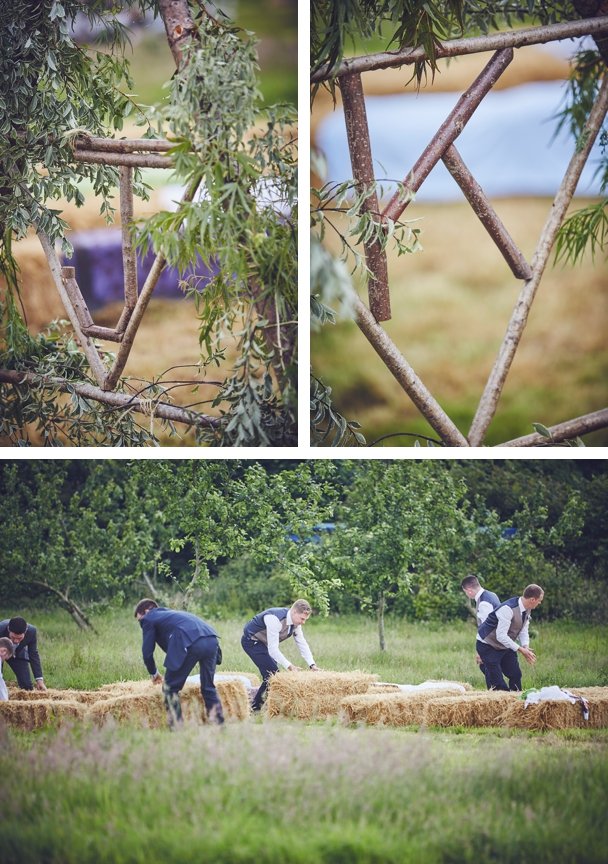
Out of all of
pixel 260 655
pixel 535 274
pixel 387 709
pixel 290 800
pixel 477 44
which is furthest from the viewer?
pixel 260 655

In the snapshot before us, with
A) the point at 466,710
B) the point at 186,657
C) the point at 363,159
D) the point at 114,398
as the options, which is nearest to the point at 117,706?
the point at 186,657

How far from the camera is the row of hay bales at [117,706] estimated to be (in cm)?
543

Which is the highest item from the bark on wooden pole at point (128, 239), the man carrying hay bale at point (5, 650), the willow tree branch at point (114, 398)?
the bark on wooden pole at point (128, 239)

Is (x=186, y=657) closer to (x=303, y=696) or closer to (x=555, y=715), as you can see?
(x=303, y=696)

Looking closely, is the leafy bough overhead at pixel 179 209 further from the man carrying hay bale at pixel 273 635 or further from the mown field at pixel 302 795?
the mown field at pixel 302 795

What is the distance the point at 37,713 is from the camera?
18.2ft

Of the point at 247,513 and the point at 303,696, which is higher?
the point at 247,513

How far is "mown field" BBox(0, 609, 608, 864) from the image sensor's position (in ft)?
14.1

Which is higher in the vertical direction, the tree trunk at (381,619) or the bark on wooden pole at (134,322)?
the bark on wooden pole at (134,322)

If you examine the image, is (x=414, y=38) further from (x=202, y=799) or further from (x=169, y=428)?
(x=202, y=799)

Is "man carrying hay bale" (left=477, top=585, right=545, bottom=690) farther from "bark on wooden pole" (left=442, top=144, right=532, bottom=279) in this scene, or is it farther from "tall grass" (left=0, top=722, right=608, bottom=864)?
"bark on wooden pole" (left=442, top=144, right=532, bottom=279)

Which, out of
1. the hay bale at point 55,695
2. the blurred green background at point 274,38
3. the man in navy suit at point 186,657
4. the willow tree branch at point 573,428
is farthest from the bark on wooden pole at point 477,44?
the hay bale at point 55,695

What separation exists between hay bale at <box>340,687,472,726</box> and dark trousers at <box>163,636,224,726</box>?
0.72 meters

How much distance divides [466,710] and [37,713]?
7.76 ft
